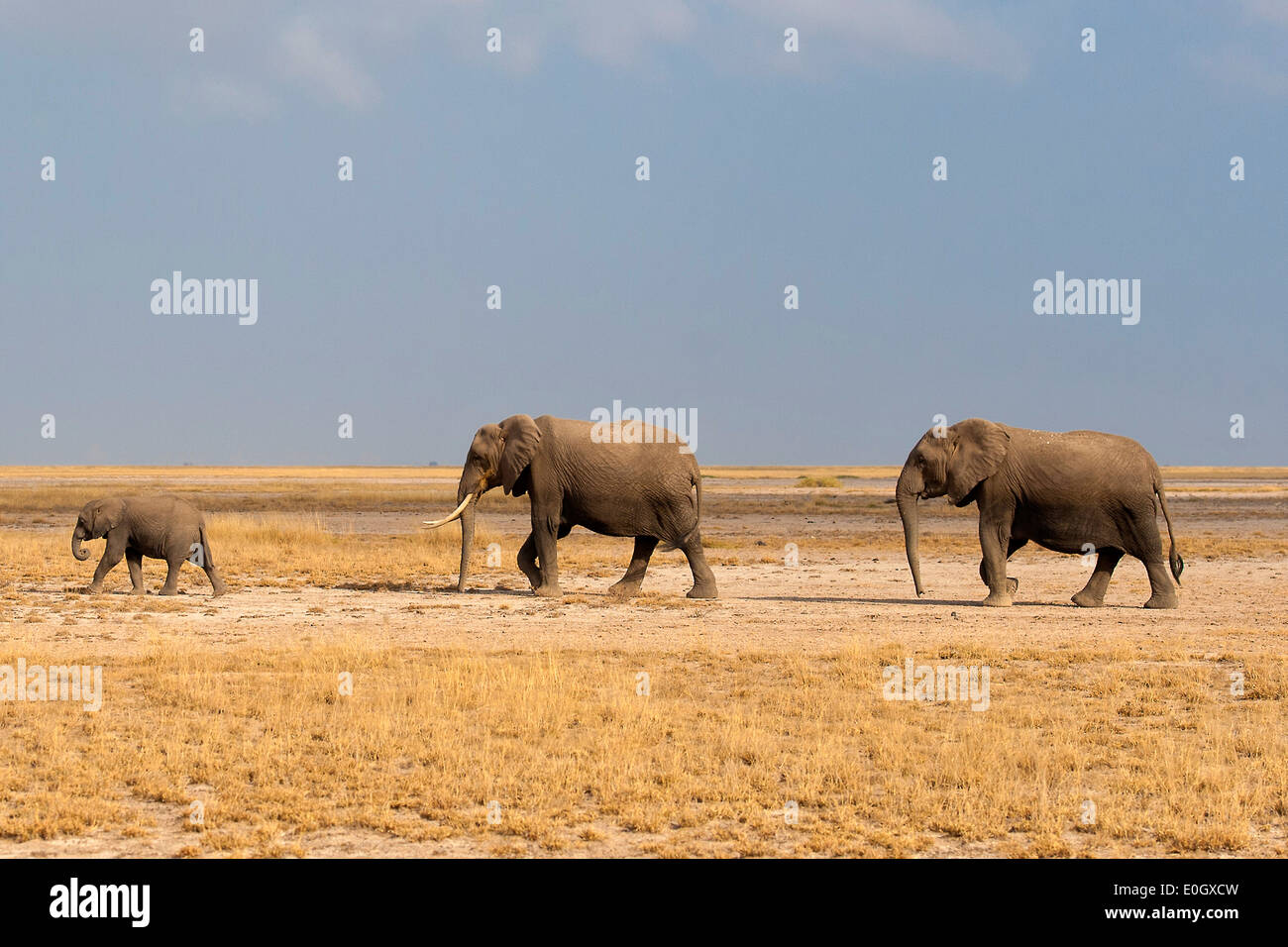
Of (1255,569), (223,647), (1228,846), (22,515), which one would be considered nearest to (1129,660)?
(1228,846)

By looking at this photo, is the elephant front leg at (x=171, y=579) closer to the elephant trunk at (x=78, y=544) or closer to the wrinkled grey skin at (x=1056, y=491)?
the elephant trunk at (x=78, y=544)

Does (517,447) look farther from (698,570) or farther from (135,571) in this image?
(135,571)

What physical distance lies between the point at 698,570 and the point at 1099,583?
6.40m

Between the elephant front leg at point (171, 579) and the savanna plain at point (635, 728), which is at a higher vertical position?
the elephant front leg at point (171, 579)

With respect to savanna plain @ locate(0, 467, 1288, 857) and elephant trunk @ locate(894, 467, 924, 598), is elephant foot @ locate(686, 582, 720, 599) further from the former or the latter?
elephant trunk @ locate(894, 467, 924, 598)

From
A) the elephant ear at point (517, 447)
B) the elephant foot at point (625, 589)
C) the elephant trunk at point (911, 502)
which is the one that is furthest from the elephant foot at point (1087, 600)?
the elephant ear at point (517, 447)

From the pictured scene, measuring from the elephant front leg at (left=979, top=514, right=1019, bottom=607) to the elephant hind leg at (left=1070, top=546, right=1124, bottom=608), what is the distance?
126 centimetres

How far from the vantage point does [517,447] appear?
69.2ft

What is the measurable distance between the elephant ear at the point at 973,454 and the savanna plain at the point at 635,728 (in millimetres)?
1946

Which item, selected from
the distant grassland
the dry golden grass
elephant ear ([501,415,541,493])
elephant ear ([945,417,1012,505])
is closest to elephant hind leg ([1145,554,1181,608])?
elephant ear ([945,417,1012,505])

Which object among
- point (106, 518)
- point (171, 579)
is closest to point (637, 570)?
point (171, 579)

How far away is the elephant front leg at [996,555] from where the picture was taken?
1997cm
